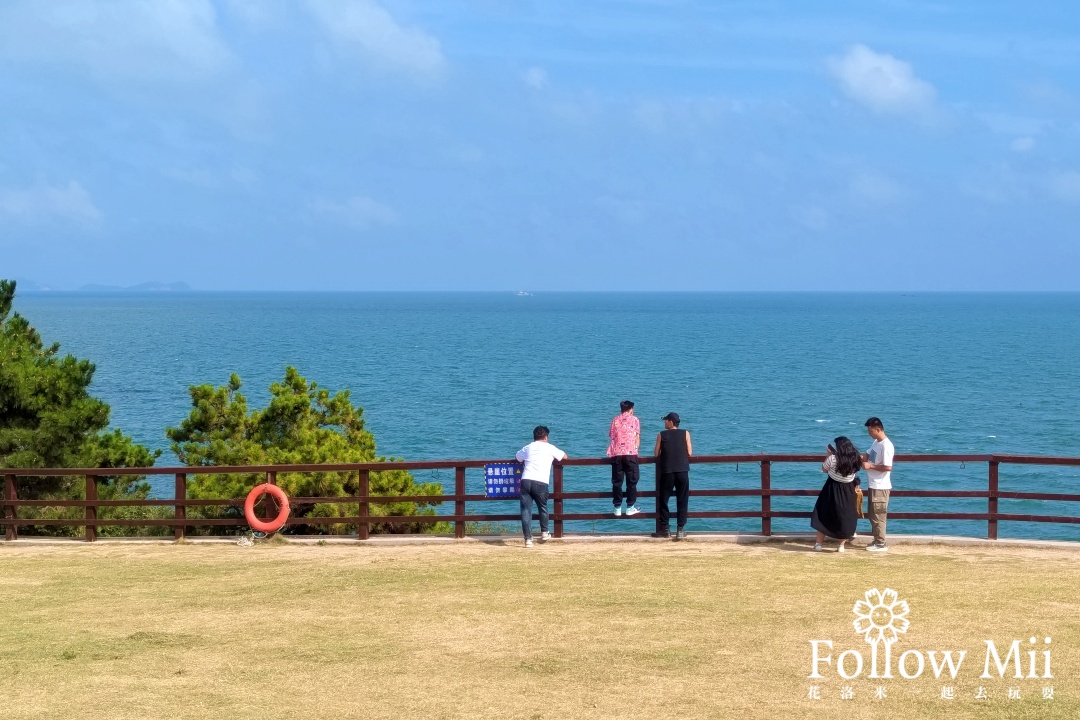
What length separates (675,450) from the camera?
16.8 m

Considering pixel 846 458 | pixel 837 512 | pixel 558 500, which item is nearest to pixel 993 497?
pixel 837 512

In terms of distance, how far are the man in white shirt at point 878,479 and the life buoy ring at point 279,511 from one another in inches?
322

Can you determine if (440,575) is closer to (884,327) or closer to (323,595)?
(323,595)

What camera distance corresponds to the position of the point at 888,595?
13.0 m

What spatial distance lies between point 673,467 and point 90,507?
8721mm

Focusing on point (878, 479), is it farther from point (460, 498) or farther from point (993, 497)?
point (460, 498)

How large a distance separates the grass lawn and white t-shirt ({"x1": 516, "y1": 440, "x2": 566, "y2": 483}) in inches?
39.8

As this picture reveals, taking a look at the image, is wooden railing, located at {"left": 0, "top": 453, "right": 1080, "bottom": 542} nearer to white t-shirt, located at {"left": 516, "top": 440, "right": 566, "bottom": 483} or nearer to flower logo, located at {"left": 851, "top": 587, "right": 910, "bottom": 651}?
white t-shirt, located at {"left": 516, "top": 440, "right": 566, "bottom": 483}

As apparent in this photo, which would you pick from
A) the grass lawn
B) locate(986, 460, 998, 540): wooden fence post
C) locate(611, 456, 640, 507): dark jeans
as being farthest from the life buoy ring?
locate(986, 460, 998, 540): wooden fence post

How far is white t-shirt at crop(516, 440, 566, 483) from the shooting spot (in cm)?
1681

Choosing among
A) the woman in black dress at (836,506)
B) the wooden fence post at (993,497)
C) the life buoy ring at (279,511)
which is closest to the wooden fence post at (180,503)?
the life buoy ring at (279,511)

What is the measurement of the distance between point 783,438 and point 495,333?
370 feet

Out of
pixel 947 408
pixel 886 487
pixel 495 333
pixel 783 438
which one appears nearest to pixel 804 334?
pixel 495 333

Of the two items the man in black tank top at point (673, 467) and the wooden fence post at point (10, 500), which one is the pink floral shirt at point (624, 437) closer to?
the man in black tank top at point (673, 467)
